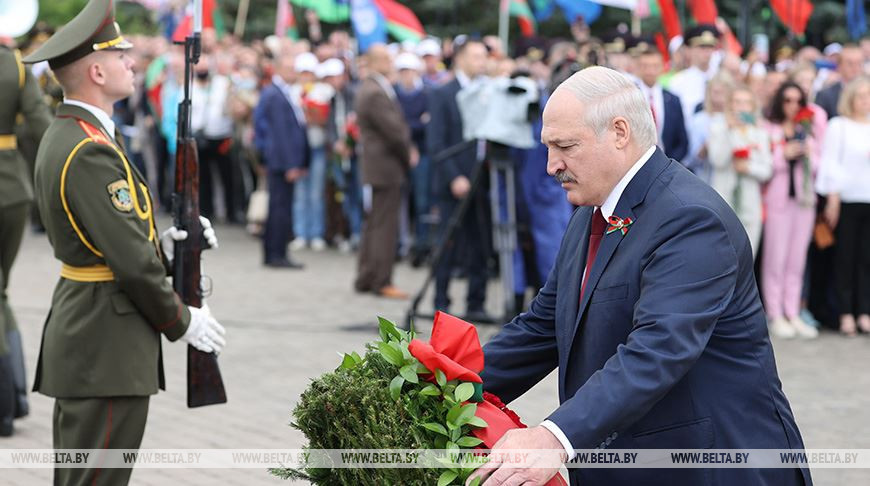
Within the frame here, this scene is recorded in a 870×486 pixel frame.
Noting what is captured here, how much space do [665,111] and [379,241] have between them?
10.0ft

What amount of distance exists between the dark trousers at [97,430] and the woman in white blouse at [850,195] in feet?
23.8

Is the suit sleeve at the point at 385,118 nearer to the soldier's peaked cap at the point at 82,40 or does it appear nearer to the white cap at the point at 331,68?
the white cap at the point at 331,68

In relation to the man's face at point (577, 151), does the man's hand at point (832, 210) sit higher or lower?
lower

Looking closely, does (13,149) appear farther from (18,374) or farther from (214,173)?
(214,173)

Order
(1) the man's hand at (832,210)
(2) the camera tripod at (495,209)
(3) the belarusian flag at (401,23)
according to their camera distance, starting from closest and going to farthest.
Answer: (2) the camera tripod at (495,209), (1) the man's hand at (832,210), (3) the belarusian flag at (401,23)

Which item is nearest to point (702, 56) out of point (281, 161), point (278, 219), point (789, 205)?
point (789, 205)

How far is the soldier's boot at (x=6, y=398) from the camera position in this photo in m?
6.71

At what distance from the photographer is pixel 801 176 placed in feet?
34.6

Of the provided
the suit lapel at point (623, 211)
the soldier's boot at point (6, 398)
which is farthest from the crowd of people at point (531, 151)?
the suit lapel at point (623, 211)

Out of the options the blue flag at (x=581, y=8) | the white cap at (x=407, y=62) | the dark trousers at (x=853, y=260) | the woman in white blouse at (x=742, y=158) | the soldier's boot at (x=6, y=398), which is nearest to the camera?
the soldier's boot at (x=6, y=398)

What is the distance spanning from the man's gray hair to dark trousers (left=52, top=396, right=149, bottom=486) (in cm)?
230

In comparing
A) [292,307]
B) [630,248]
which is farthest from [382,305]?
[630,248]

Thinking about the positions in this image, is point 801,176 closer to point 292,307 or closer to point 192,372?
point 292,307

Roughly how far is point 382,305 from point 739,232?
27.5 feet
